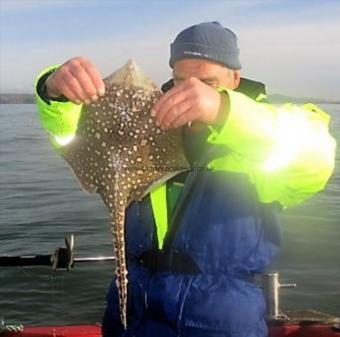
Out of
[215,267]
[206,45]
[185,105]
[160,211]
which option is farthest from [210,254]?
[206,45]

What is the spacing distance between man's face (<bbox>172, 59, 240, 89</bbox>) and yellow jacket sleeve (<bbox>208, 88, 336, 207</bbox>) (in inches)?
14.6

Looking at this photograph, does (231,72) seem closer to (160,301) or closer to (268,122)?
(268,122)

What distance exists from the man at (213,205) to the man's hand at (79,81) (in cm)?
6

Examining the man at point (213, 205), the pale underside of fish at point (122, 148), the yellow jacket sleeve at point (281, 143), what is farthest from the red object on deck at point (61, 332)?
the yellow jacket sleeve at point (281, 143)

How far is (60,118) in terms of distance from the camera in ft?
11.8

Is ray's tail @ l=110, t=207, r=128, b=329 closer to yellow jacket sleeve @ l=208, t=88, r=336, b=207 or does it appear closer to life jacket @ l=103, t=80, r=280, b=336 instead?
life jacket @ l=103, t=80, r=280, b=336

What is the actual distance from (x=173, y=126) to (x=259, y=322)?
54.5 inches

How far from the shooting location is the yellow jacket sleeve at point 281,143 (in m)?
3.32

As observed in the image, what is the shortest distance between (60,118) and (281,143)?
1.21m

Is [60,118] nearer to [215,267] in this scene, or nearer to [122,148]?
[122,148]

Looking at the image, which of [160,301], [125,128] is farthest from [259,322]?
[125,128]

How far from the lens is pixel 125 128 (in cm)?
336

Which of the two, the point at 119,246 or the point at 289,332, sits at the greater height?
the point at 119,246

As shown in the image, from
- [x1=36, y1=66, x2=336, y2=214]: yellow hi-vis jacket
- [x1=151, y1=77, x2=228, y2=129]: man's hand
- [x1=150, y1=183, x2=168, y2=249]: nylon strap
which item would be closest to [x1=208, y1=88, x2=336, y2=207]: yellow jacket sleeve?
[x1=36, y1=66, x2=336, y2=214]: yellow hi-vis jacket
